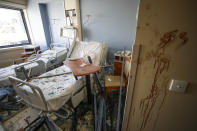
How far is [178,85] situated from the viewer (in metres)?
0.60

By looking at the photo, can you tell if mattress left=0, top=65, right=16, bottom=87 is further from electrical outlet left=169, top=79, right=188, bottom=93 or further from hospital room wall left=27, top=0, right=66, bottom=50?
electrical outlet left=169, top=79, right=188, bottom=93

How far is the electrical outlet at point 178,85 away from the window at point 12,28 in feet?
15.9

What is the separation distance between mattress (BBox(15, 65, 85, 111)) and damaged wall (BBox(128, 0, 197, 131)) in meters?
0.96

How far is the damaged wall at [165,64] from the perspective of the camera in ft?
1.63

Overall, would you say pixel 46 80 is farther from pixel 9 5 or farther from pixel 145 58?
pixel 9 5

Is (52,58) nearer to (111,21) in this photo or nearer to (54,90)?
(54,90)

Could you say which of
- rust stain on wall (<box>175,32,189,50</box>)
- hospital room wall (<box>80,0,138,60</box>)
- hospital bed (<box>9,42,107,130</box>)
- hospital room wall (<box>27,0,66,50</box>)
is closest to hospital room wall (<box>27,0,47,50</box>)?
hospital room wall (<box>27,0,66,50</box>)

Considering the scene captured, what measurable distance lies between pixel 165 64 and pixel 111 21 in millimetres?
2246

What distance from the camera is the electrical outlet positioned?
23.1 inches

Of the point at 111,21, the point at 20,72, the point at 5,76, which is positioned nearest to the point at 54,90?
the point at 20,72

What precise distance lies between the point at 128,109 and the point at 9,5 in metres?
4.73

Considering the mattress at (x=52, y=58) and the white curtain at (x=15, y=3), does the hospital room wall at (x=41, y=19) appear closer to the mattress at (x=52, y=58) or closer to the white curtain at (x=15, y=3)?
the white curtain at (x=15, y=3)

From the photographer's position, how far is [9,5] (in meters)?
3.13

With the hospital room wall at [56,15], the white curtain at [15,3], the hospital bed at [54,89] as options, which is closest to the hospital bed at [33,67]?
the hospital bed at [54,89]
